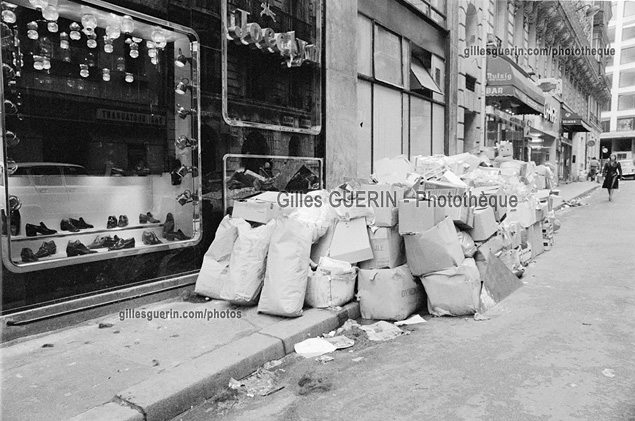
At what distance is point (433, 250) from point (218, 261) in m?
2.26

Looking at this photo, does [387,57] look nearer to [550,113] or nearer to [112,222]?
[112,222]

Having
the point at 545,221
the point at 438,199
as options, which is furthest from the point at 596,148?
the point at 438,199

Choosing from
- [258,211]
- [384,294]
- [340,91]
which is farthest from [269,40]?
[384,294]

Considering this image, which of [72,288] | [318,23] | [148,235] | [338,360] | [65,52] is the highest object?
[318,23]

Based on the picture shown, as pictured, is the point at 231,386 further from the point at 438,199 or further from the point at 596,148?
the point at 596,148

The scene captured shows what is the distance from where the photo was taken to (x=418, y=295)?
5.25 m

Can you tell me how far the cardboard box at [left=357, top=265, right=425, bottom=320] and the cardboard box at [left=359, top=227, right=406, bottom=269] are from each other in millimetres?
148

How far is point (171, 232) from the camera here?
5734 millimetres

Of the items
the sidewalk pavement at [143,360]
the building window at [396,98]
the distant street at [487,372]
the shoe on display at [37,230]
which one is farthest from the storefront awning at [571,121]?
the shoe on display at [37,230]

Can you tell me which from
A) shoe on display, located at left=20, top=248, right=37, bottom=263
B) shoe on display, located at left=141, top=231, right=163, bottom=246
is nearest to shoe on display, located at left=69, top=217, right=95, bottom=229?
shoe on display, located at left=141, top=231, right=163, bottom=246

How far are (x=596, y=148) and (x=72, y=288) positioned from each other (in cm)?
6299

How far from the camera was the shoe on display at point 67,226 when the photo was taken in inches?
196

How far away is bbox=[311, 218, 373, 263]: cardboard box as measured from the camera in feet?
16.8

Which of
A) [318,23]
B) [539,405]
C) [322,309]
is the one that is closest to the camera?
[539,405]
